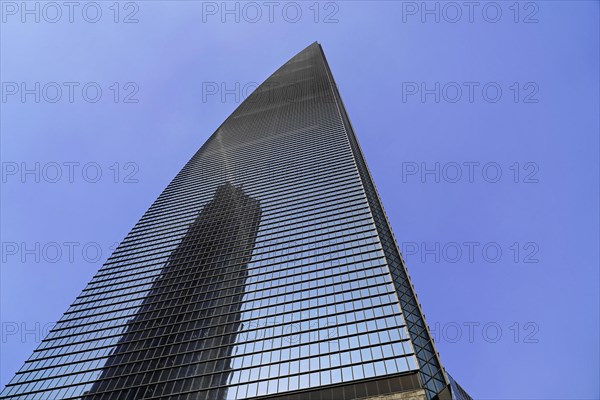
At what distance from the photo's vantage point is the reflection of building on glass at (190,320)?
61.0 meters

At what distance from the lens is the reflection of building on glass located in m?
61.0

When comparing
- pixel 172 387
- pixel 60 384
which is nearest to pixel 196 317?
pixel 172 387

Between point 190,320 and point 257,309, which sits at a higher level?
point 257,309

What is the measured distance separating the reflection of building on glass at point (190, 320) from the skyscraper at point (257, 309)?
21 cm

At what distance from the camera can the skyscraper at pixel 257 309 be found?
2042 inches

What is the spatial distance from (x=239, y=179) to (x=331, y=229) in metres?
45.7

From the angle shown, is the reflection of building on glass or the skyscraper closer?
the skyscraper

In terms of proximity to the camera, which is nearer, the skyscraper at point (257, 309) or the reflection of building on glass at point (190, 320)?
the skyscraper at point (257, 309)

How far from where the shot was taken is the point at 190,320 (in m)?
71.4

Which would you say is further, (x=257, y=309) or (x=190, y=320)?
(x=190, y=320)

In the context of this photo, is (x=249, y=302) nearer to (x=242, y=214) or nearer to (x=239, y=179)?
(x=242, y=214)

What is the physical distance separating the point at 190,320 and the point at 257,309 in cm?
1276

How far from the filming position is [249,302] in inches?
2724

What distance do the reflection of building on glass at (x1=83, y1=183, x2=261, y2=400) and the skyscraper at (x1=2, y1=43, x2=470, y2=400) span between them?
21cm
